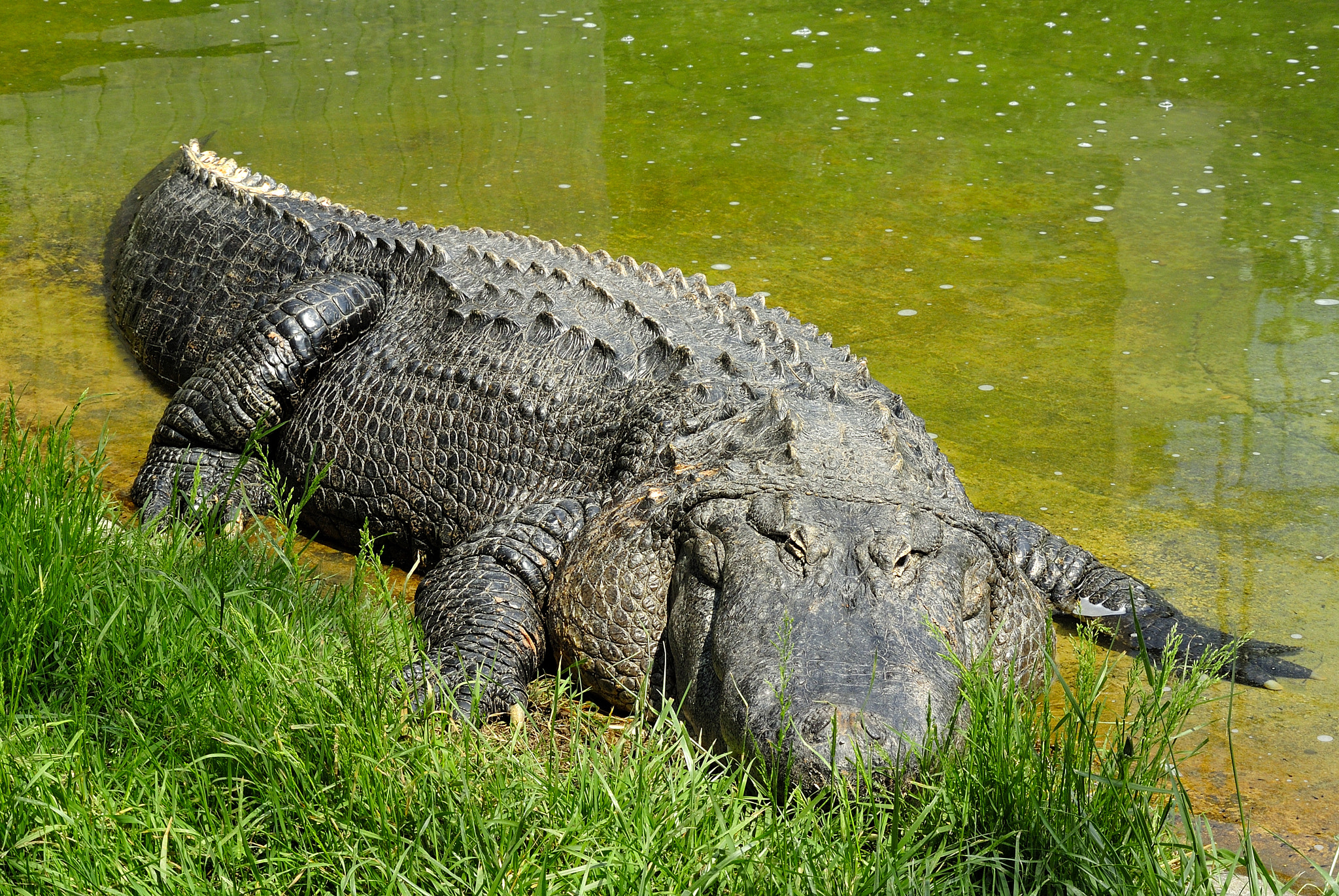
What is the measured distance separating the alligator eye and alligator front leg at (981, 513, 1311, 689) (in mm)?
1064

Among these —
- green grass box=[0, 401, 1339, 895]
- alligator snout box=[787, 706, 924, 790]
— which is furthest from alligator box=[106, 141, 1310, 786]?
green grass box=[0, 401, 1339, 895]

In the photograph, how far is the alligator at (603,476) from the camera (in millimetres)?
2463

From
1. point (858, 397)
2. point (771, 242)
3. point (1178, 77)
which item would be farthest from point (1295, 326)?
point (1178, 77)

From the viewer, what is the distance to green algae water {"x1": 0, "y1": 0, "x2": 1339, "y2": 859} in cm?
420

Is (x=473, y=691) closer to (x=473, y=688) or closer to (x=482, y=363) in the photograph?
(x=473, y=688)

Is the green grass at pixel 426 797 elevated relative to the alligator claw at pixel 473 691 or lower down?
elevated

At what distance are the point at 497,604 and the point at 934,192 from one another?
4.95 m

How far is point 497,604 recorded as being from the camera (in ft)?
10.3

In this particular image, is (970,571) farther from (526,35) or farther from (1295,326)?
(526,35)

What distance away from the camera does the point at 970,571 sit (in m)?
2.72

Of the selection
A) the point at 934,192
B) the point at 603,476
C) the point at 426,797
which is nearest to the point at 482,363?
the point at 603,476

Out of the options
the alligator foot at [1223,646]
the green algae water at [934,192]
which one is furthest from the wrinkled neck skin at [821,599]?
the alligator foot at [1223,646]

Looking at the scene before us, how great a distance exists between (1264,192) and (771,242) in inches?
122

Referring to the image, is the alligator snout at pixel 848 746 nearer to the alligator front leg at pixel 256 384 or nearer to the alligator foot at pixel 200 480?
the alligator foot at pixel 200 480
